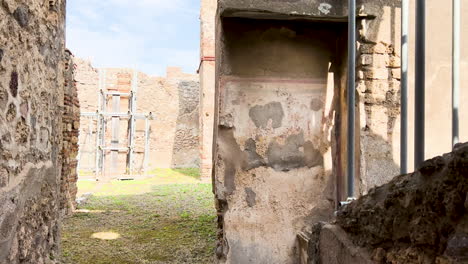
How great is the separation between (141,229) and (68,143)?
196 cm

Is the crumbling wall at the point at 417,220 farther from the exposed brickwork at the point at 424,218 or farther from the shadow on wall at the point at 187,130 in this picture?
the shadow on wall at the point at 187,130

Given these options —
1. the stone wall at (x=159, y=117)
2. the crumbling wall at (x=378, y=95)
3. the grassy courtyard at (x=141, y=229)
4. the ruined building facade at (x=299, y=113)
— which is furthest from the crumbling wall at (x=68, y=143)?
the stone wall at (x=159, y=117)

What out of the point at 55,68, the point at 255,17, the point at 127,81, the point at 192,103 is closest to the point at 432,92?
the point at 255,17

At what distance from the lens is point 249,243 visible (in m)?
3.12

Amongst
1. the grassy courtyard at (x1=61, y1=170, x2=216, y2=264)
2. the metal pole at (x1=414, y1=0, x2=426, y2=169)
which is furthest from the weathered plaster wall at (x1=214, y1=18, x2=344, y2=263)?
the metal pole at (x1=414, y1=0, x2=426, y2=169)

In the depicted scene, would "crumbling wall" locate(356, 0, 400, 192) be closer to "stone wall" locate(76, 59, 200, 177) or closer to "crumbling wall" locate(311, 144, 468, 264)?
"crumbling wall" locate(311, 144, 468, 264)

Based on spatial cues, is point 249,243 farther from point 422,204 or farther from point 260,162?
point 422,204

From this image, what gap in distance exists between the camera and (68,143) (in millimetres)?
5781

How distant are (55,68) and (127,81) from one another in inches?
400

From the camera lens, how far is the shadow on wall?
15.7 m

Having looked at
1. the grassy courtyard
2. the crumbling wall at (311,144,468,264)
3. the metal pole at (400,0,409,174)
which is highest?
the metal pole at (400,0,409,174)

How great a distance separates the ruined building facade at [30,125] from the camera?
145 centimetres

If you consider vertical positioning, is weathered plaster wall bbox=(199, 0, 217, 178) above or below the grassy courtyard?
above

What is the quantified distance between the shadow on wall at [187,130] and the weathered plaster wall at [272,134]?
12554 millimetres
